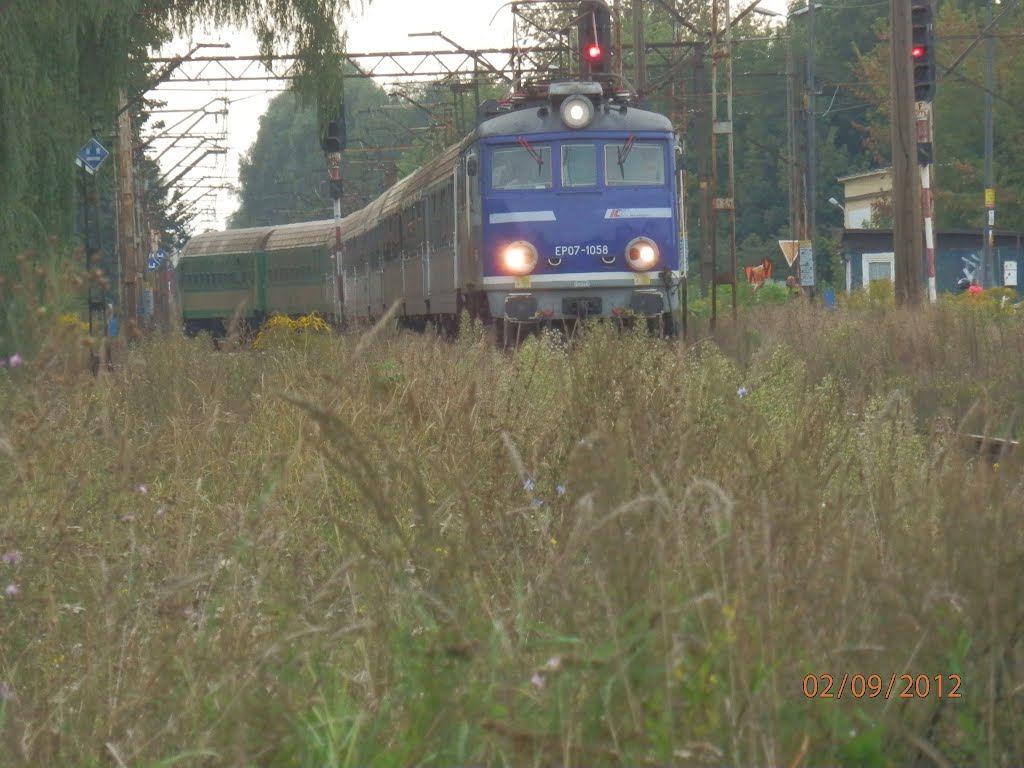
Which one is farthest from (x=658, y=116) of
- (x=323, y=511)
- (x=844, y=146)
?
(x=844, y=146)

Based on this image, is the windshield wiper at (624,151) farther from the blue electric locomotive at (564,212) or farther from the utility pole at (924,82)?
the utility pole at (924,82)

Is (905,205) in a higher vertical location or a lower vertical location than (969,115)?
lower

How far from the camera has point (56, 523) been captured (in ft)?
13.1

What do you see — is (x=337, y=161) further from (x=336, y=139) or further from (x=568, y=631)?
(x=568, y=631)

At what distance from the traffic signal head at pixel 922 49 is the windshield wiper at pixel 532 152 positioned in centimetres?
382

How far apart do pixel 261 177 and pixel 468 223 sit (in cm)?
12489

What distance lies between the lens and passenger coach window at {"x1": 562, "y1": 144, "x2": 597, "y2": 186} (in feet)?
57.6

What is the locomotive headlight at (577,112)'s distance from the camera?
17.5 meters

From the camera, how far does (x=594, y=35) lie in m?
18.9

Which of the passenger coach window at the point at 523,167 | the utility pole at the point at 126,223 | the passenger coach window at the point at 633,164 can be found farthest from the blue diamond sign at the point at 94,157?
the utility pole at the point at 126,223

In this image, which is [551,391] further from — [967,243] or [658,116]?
[967,243]
